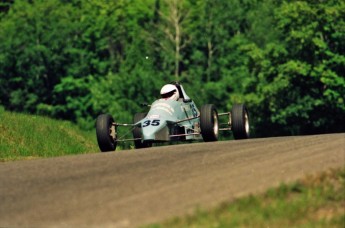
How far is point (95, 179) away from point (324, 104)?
54804 millimetres

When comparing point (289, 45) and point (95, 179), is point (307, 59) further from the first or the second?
point (95, 179)

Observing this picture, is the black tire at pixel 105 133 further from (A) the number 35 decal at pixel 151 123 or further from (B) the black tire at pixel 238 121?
(B) the black tire at pixel 238 121

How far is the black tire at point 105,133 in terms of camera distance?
77.9ft

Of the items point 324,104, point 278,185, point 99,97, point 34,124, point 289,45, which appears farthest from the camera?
point 99,97

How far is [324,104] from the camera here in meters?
69.2

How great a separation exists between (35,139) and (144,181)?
36.4 feet

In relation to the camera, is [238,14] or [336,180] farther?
[238,14]

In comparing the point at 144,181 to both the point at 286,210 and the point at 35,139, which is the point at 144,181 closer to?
the point at 286,210

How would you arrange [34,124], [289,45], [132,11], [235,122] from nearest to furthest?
[235,122], [34,124], [289,45], [132,11]

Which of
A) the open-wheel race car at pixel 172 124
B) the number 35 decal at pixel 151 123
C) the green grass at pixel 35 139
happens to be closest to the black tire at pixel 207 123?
the open-wheel race car at pixel 172 124

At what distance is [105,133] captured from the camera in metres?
23.8

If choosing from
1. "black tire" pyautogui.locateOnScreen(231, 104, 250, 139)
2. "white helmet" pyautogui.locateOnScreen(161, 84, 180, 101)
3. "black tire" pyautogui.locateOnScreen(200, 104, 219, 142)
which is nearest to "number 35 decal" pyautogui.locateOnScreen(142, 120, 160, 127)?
"black tire" pyautogui.locateOnScreen(200, 104, 219, 142)

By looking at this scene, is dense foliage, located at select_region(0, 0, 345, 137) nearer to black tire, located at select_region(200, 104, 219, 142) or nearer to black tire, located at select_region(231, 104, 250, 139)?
black tire, located at select_region(231, 104, 250, 139)

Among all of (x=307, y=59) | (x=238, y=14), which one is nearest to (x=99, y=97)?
(x=238, y=14)
